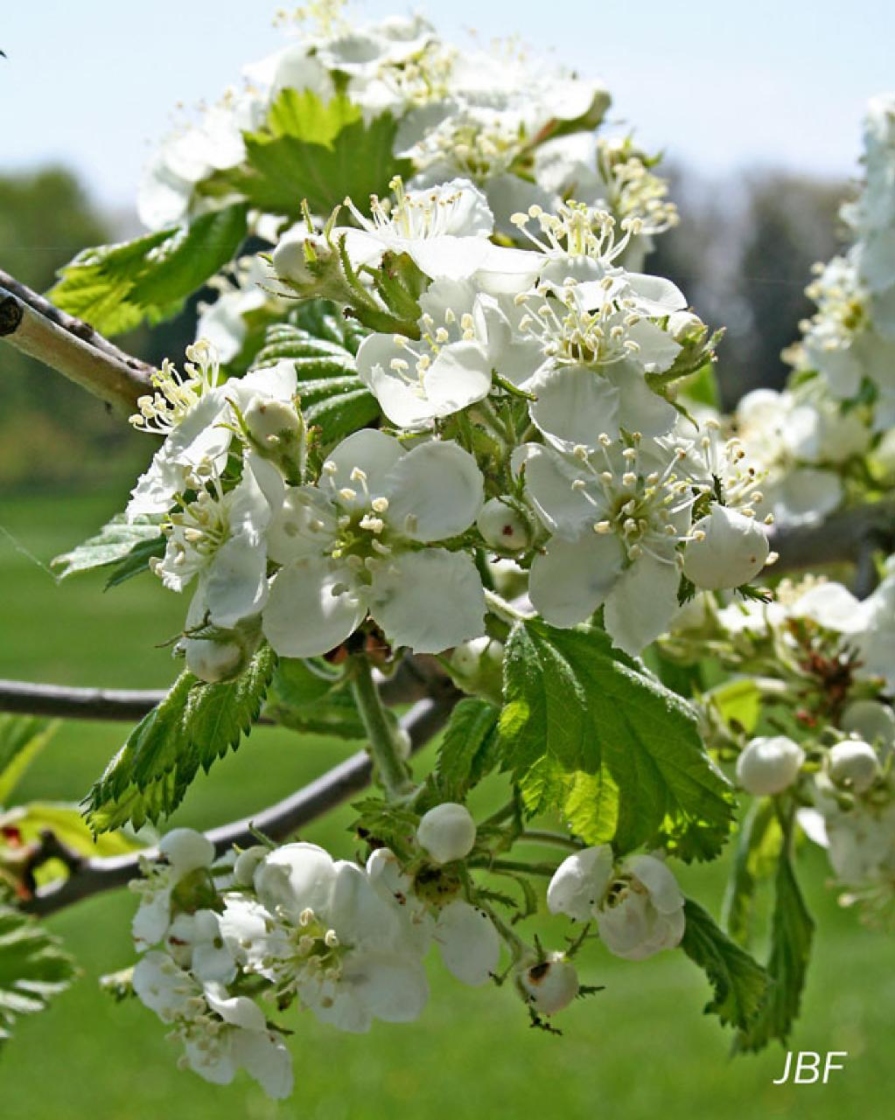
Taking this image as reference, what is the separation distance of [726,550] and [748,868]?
574 millimetres

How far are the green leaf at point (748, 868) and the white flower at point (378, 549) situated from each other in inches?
22.6

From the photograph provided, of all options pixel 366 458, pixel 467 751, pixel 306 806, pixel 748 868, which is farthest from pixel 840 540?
pixel 366 458

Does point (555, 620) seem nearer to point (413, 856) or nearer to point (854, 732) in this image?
point (413, 856)

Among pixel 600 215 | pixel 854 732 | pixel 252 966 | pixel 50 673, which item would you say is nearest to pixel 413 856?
pixel 252 966

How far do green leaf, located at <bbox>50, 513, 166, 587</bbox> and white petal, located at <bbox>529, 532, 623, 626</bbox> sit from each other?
9.0 inches

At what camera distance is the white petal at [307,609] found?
686 mm

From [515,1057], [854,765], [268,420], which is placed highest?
[268,420]

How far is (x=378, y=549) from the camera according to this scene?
70 cm

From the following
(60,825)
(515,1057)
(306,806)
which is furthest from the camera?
(515,1057)

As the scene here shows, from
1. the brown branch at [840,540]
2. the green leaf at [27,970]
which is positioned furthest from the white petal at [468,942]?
the brown branch at [840,540]

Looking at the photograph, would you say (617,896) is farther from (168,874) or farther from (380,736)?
(168,874)

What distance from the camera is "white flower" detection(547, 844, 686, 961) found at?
79 cm

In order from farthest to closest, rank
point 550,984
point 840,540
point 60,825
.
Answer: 1. point 840,540
2. point 60,825
3. point 550,984

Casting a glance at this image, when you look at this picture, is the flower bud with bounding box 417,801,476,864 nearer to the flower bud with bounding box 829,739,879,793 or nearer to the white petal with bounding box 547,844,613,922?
the white petal with bounding box 547,844,613,922
